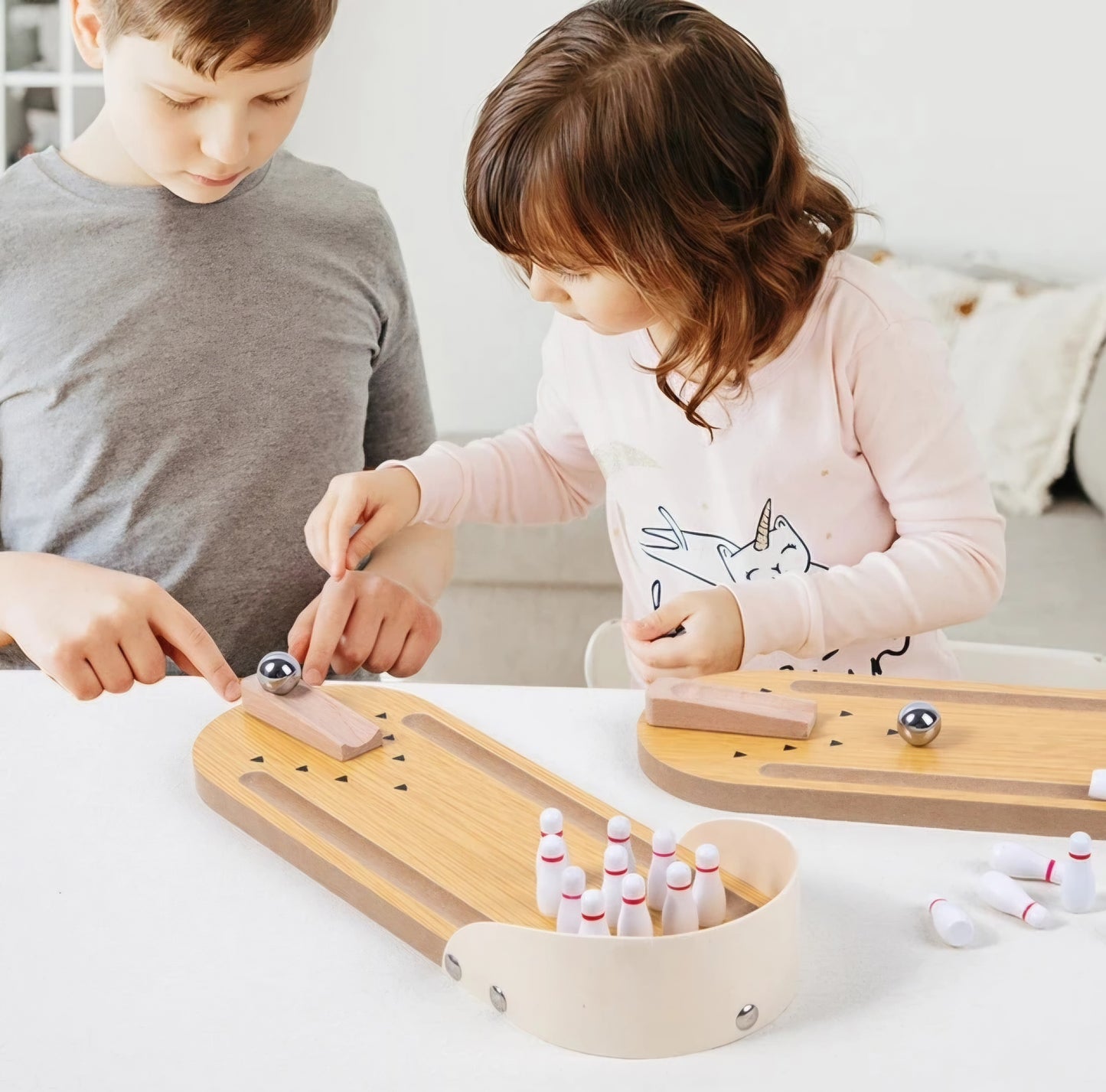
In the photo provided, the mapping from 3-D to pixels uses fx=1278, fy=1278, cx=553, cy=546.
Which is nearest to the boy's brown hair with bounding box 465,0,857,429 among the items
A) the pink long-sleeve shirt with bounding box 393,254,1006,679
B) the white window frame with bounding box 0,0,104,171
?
the pink long-sleeve shirt with bounding box 393,254,1006,679

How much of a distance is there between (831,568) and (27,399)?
74 cm

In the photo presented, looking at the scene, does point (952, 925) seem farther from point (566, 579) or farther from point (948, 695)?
point (566, 579)

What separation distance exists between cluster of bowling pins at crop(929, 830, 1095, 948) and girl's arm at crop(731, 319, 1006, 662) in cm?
33

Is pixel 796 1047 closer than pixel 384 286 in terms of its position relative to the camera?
Yes

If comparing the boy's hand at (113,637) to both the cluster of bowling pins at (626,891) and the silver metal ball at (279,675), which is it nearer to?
the silver metal ball at (279,675)

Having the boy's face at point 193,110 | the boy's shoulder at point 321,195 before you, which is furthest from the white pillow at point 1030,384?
the boy's face at point 193,110

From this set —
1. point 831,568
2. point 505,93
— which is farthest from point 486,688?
point 505,93

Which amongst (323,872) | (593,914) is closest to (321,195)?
(323,872)

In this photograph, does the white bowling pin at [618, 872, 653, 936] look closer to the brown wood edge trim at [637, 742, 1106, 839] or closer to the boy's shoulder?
the brown wood edge trim at [637, 742, 1106, 839]

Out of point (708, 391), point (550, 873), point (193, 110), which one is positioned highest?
point (193, 110)

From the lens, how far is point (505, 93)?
0.96 m

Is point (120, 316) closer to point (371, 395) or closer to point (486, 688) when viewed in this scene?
point (371, 395)

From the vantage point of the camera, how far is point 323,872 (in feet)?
2.37

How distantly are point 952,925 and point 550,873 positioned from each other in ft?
0.70
